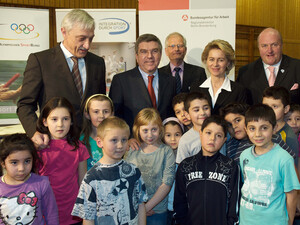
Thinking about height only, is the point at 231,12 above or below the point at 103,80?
above

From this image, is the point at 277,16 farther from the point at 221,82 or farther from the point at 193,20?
the point at 221,82

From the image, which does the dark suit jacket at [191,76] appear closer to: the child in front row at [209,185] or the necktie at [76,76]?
the necktie at [76,76]

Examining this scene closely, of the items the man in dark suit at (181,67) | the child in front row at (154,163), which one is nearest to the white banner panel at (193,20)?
the man in dark suit at (181,67)

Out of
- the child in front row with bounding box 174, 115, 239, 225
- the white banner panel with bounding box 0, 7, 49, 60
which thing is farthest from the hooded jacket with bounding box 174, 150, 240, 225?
the white banner panel with bounding box 0, 7, 49, 60

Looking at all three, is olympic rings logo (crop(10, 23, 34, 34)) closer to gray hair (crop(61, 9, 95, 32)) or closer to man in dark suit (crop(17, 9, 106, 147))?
man in dark suit (crop(17, 9, 106, 147))

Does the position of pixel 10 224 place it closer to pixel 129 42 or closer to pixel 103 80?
pixel 103 80

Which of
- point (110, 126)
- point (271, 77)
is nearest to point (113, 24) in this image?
point (271, 77)

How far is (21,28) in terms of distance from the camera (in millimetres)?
5367

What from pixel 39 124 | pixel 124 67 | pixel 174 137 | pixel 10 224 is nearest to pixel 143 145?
pixel 174 137

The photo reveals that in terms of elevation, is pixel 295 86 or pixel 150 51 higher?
pixel 150 51

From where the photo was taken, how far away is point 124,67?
5.16 meters

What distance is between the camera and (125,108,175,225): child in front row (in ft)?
8.41

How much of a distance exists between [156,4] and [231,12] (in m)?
1.12

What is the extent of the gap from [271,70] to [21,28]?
393cm
